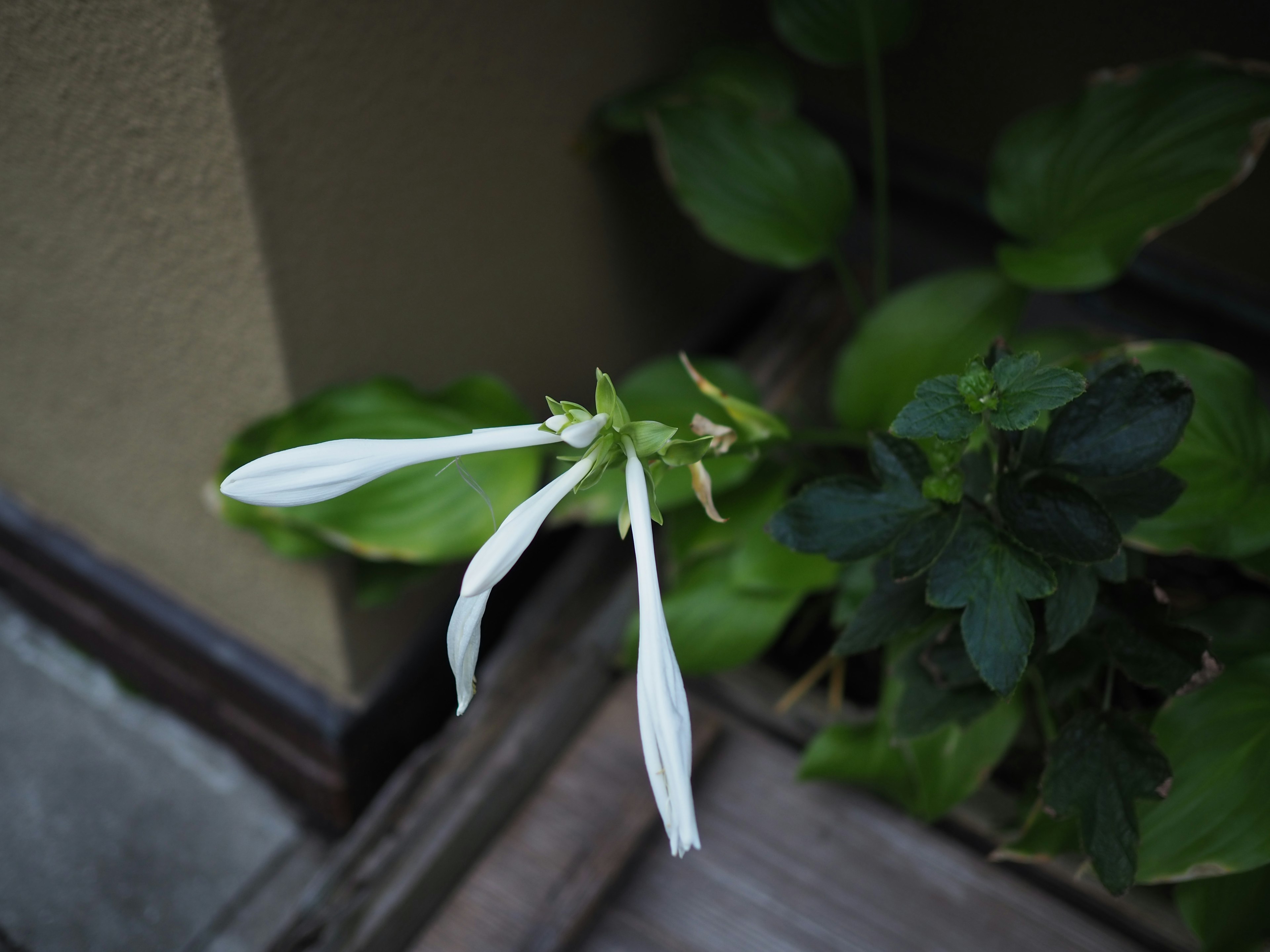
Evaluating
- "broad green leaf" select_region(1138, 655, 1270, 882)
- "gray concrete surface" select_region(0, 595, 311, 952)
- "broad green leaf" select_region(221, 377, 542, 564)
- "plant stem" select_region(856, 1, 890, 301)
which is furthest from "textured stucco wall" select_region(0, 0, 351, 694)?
"broad green leaf" select_region(1138, 655, 1270, 882)

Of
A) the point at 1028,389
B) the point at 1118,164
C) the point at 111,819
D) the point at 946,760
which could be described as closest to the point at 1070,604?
the point at 1028,389

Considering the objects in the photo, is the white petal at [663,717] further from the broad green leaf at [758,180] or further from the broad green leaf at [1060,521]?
the broad green leaf at [758,180]

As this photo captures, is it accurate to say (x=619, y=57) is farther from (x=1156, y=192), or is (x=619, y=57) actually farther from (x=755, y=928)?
(x=755, y=928)

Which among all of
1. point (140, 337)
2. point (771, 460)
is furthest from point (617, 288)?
point (140, 337)

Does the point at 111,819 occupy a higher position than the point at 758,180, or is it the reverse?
the point at 758,180

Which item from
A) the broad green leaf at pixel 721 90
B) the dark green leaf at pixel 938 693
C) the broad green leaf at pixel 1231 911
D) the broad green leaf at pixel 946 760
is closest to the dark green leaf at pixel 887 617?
the dark green leaf at pixel 938 693

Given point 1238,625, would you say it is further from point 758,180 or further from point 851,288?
point 758,180
